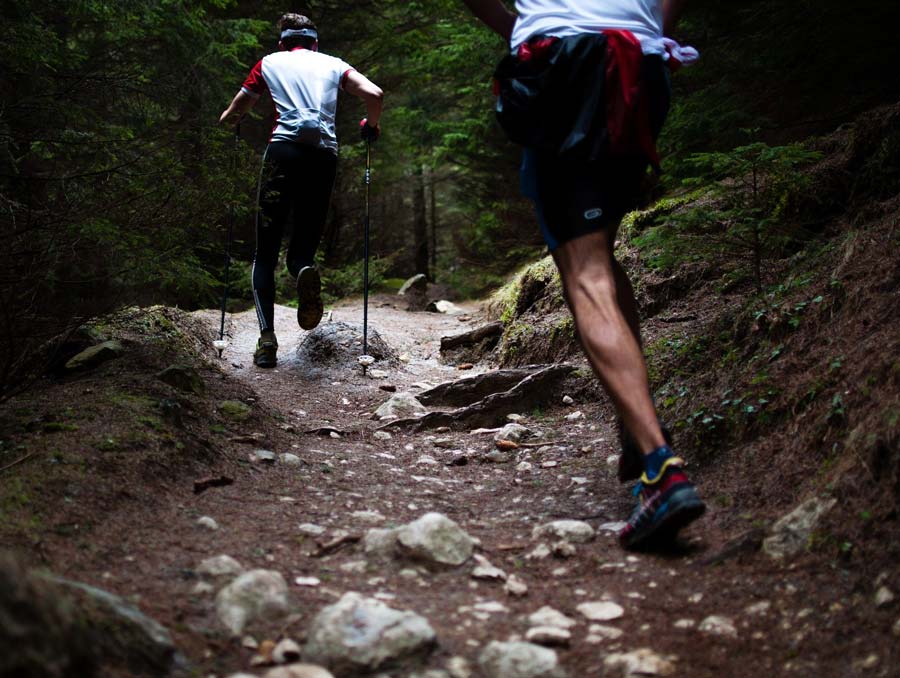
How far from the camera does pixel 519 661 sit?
61.2 inches

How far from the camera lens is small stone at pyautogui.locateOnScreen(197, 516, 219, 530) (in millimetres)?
2285

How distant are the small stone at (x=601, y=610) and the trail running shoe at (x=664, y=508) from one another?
1.07 ft

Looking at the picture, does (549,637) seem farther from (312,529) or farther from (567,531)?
(312,529)

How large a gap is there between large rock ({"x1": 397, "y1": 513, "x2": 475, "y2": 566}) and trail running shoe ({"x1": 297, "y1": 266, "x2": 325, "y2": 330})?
12.2ft

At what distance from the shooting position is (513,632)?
5.72 feet

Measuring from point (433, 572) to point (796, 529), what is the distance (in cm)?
107

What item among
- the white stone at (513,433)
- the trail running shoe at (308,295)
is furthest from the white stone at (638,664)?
the trail running shoe at (308,295)


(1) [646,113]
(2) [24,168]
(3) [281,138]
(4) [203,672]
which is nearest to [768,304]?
(1) [646,113]

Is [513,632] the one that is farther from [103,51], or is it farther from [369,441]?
[103,51]

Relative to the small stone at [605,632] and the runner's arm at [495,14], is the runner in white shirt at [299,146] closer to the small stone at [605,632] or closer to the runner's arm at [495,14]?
the runner's arm at [495,14]

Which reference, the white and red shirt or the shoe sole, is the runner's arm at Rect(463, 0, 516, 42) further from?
the white and red shirt

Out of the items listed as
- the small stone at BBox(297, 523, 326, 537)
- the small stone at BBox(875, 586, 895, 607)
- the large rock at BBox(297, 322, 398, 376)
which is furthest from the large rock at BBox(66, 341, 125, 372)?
the small stone at BBox(875, 586, 895, 607)

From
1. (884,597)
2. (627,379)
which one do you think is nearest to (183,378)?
(627,379)

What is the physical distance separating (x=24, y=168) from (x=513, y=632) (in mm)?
5442
